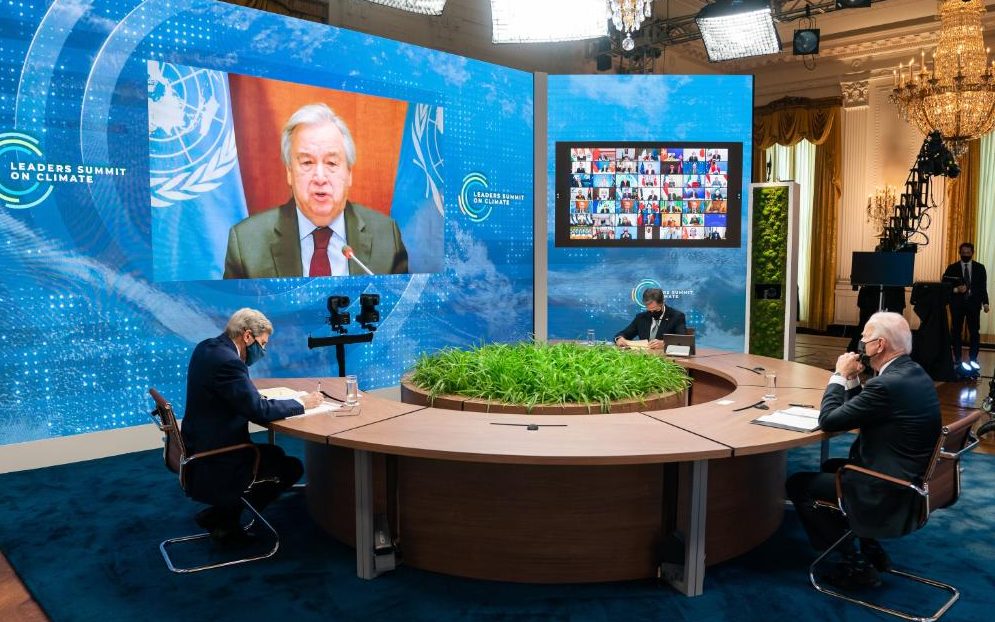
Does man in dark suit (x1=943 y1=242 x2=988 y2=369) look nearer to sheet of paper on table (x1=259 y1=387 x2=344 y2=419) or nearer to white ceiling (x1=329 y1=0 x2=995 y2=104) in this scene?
white ceiling (x1=329 y1=0 x2=995 y2=104)

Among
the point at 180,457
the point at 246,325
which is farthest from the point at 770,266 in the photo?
the point at 180,457

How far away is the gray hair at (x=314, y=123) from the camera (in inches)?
233

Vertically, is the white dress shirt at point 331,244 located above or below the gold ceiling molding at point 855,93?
below

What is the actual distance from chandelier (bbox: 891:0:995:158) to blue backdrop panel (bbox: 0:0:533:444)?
546 cm

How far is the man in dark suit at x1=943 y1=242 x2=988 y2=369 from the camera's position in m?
8.97

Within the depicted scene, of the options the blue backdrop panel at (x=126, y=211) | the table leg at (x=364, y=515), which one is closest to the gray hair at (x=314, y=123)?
the blue backdrop panel at (x=126, y=211)

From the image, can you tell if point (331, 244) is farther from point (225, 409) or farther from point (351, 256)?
point (225, 409)

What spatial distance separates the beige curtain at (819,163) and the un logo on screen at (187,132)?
9675 millimetres

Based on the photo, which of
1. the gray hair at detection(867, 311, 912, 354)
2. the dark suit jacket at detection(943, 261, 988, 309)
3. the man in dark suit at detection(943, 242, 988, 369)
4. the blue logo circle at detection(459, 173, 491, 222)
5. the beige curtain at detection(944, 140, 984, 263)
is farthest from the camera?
the beige curtain at detection(944, 140, 984, 263)

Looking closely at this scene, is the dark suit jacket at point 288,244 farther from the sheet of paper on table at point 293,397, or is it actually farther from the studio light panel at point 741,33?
the studio light panel at point 741,33

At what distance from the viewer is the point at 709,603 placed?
3.00 metres

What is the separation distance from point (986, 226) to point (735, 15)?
6591 mm

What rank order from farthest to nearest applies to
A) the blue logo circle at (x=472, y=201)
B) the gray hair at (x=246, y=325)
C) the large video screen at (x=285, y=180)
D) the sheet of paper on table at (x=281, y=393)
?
the blue logo circle at (x=472, y=201) → the large video screen at (x=285, y=180) → the sheet of paper on table at (x=281, y=393) → the gray hair at (x=246, y=325)

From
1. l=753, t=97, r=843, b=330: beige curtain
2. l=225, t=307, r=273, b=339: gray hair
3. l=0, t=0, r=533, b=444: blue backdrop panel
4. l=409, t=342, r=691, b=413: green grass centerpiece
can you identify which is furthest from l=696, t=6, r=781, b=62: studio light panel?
l=753, t=97, r=843, b=330: beige curtain
